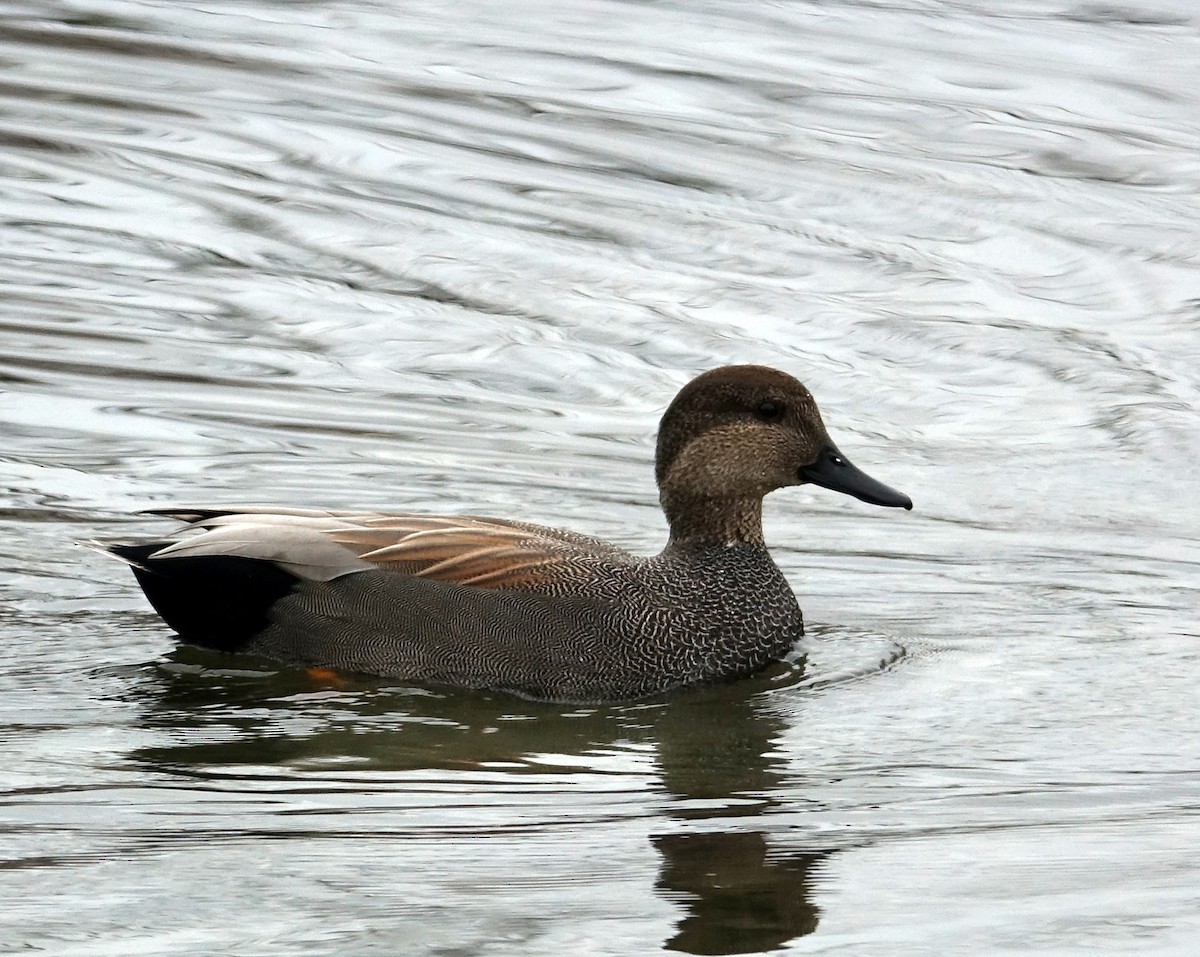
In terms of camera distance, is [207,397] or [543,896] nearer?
[543,896]

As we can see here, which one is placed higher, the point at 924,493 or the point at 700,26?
the point at 700,26

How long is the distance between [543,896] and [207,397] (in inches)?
213

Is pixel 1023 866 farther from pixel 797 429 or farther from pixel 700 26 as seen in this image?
pixel 700 26

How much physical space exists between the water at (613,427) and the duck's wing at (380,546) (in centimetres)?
40

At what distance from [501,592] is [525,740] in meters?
0.68

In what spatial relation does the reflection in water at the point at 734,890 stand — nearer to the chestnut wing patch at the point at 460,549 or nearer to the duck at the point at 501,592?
the duck at the point at 501,592

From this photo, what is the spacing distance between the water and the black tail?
0.55 ft

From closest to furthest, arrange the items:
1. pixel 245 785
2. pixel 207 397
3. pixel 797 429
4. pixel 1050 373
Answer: pixel 245 785, pixel 797 429, pixel 207 397, pixel 1050 373

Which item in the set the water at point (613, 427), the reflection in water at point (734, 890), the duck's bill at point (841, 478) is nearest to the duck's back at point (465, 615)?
the water at point (613, 427)

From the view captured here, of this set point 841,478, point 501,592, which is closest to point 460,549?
point 501,592

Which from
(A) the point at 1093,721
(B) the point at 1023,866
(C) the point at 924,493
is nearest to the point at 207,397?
(C) the point at 924,493

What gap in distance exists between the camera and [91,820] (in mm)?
6012

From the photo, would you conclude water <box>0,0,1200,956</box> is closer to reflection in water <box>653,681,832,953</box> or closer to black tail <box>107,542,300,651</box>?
reflection in water <box>653,681,832,953</box>

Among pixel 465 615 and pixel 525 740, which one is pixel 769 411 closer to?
pixel 465 615
